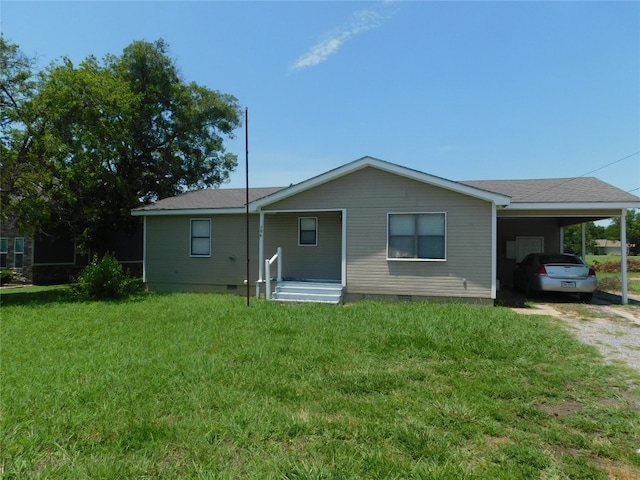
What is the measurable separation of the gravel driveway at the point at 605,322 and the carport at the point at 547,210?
1.22m

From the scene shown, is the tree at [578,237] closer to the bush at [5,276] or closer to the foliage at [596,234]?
the foliage at [596,234]

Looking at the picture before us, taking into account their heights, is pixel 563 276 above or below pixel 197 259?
below

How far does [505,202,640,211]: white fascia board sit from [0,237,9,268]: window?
70.1 ft

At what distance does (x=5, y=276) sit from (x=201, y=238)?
436 inches

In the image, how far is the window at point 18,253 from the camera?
18.3 metres

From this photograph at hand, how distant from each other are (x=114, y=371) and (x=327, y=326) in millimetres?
3583

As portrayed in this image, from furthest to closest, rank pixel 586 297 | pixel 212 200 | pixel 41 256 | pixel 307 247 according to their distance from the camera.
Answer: pixel 41 256
pixel 212 200
pixel 307 247
pixel 586 297

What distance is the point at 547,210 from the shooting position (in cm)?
1020

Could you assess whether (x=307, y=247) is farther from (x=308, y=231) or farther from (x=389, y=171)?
(x=389, y=171)

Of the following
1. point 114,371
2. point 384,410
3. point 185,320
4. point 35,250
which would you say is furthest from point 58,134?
point 384,410

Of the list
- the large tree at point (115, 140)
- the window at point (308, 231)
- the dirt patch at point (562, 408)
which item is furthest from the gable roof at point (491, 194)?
the dirt patch at point (562, 408)

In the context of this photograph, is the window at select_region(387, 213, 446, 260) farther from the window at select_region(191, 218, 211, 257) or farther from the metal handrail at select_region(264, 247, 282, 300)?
the window at select_region(191, 218, 211, 257)

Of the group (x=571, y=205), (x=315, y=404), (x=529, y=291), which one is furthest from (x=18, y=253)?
(x=571, y=205)

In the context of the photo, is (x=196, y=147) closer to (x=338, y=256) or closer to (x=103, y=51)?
(x=103, y=51)
